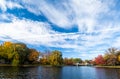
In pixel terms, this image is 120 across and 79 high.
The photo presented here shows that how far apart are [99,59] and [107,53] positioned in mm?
25338

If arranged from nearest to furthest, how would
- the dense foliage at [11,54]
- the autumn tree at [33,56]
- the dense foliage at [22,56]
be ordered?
the dense foliage at [11,54] → the dense foliage at [22,56] → the autumn tree at [33,56]

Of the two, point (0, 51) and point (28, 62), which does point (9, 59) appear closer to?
point (0, 51)

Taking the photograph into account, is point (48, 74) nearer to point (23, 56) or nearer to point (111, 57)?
point (23, 56)

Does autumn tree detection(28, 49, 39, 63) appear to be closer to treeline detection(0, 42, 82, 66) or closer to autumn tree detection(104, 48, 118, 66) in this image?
treeline detection(0, 42, 82, 66)

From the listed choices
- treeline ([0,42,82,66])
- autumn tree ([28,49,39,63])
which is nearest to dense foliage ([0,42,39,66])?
treeline ([0,42,82,66])

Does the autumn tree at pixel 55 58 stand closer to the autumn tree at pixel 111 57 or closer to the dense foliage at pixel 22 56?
the dense foliage at pixel 22 56

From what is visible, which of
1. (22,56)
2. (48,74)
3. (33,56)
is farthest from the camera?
(33,56)

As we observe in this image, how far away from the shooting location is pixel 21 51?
118562mm

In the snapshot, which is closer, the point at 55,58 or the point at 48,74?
the point at 48,74

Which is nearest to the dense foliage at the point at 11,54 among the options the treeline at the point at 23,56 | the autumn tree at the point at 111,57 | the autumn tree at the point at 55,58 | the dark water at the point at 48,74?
the treeline at the point at 23,56

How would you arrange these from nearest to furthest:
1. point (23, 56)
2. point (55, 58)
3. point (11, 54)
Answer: point (11, 54)
point (23, 56)
point (55, 58)

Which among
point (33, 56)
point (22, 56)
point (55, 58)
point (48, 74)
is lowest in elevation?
point (48, 74)

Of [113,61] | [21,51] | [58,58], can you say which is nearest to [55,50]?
[58,58]

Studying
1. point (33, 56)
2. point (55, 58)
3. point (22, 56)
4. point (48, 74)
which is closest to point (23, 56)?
point (22, 56)
